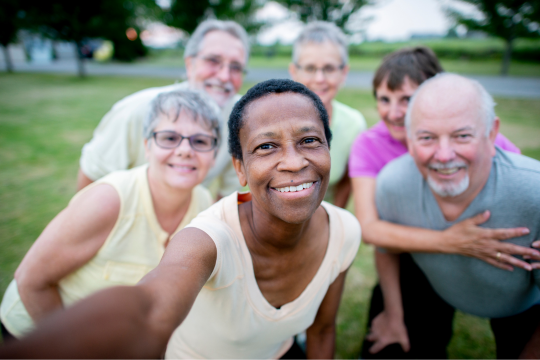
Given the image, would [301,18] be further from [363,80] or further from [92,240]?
[92,240]

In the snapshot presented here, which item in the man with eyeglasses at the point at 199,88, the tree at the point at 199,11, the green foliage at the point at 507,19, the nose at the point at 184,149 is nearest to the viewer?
the nose at the point at 184,149

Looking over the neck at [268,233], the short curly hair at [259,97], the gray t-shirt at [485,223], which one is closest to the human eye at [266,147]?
the short curly hair at [259,97]

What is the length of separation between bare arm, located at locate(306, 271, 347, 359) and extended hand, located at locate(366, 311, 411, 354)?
28.4 inches

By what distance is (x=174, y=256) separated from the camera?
51.8 inches

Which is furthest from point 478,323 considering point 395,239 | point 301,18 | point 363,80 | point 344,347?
point 301,18

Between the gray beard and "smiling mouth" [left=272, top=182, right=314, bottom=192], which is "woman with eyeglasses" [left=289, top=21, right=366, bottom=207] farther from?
"smiling mouth" [left=272, top=182, right=314, bottom=192]

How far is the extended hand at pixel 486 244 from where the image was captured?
6.82 feet

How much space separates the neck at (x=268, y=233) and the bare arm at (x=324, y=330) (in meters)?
0.55

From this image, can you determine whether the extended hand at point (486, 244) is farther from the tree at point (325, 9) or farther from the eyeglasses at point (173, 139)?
the tree at point (325, 9)

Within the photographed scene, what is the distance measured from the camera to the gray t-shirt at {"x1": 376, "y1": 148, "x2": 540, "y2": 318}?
2.12 metres

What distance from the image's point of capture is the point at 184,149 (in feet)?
7.41

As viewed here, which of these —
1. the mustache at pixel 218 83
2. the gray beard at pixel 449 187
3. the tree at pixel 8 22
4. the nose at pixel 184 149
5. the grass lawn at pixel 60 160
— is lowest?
the grass lawn at pixel 60 160

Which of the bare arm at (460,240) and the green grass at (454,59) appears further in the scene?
the green grass at (454,59)

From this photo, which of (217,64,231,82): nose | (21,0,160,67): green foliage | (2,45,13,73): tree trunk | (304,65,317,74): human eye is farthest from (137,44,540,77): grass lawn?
(217,64,231,82): nose
